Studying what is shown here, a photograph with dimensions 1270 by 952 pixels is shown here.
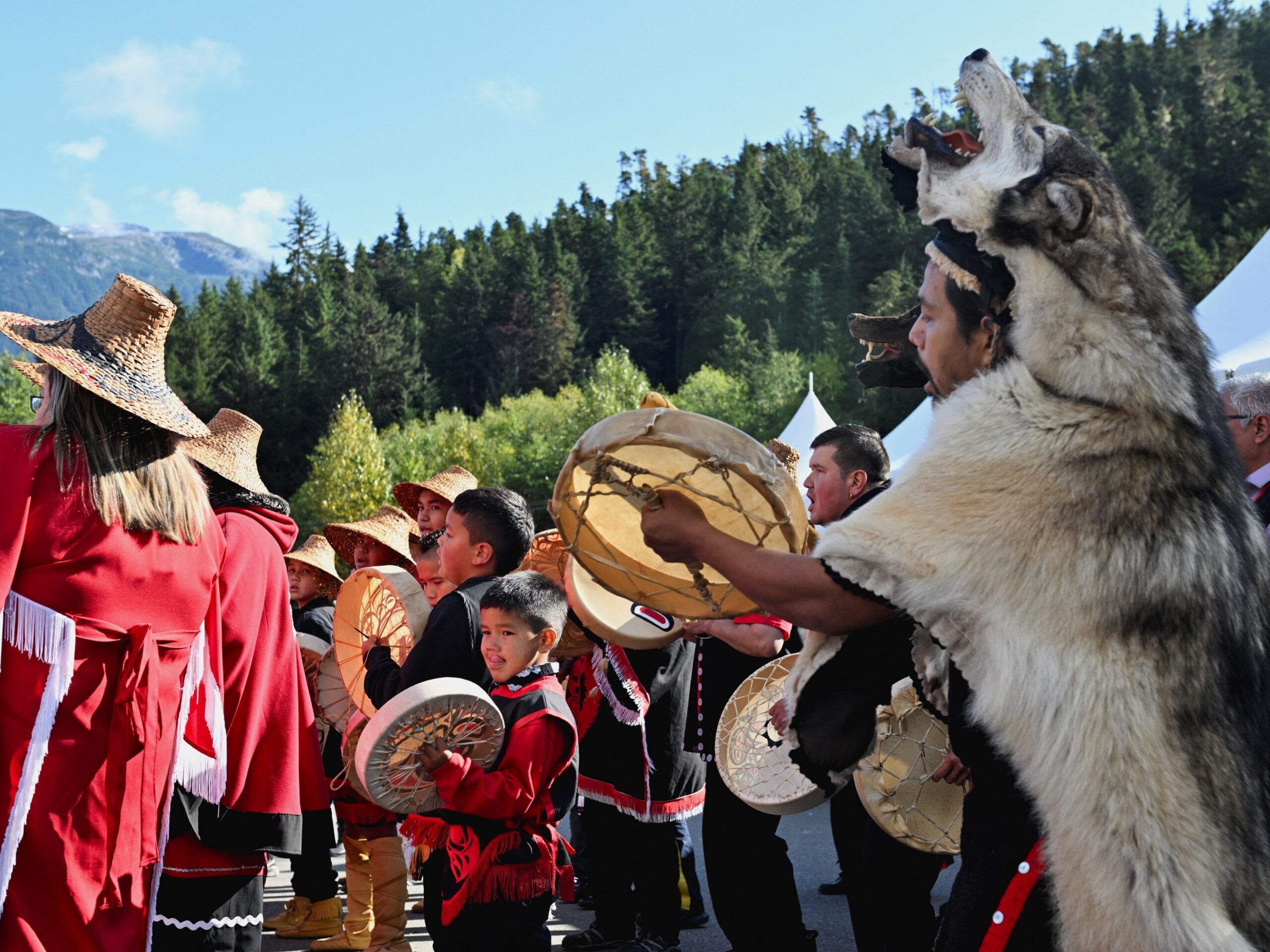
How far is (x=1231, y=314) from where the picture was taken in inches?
337

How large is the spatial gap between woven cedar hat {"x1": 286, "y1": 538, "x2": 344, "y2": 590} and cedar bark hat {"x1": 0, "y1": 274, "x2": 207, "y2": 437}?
343cm

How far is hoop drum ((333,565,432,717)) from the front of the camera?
484cm

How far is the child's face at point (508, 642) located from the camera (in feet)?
12.8

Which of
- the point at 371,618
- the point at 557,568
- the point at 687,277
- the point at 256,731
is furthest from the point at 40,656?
the point at 687,277

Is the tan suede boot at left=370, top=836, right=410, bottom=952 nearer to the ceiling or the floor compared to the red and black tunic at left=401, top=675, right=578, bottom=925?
nearer to the floor

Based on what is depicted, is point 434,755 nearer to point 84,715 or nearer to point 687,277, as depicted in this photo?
point 84,715

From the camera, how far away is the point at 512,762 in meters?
3.69

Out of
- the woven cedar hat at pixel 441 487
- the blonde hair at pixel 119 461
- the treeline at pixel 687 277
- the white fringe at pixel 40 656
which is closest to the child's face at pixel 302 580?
the woven cedar hat at pixel 441 487

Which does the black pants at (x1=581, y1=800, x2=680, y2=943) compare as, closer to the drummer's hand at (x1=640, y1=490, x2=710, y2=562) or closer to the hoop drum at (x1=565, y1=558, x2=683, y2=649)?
the hoop drum at (x1=565, y1=558, x2=683, y2=649)

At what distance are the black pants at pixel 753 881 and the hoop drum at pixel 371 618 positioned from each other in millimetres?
1473

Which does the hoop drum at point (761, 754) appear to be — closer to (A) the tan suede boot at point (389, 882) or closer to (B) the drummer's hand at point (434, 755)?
(B) the drummer's hand at point (434, 755)

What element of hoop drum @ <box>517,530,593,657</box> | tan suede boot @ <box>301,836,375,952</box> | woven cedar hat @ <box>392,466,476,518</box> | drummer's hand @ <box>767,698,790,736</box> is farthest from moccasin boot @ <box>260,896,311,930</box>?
drummer's hand @ <box>767,698,790,736</box>

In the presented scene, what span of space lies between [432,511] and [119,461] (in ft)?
10.9

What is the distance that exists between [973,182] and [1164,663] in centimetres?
81
